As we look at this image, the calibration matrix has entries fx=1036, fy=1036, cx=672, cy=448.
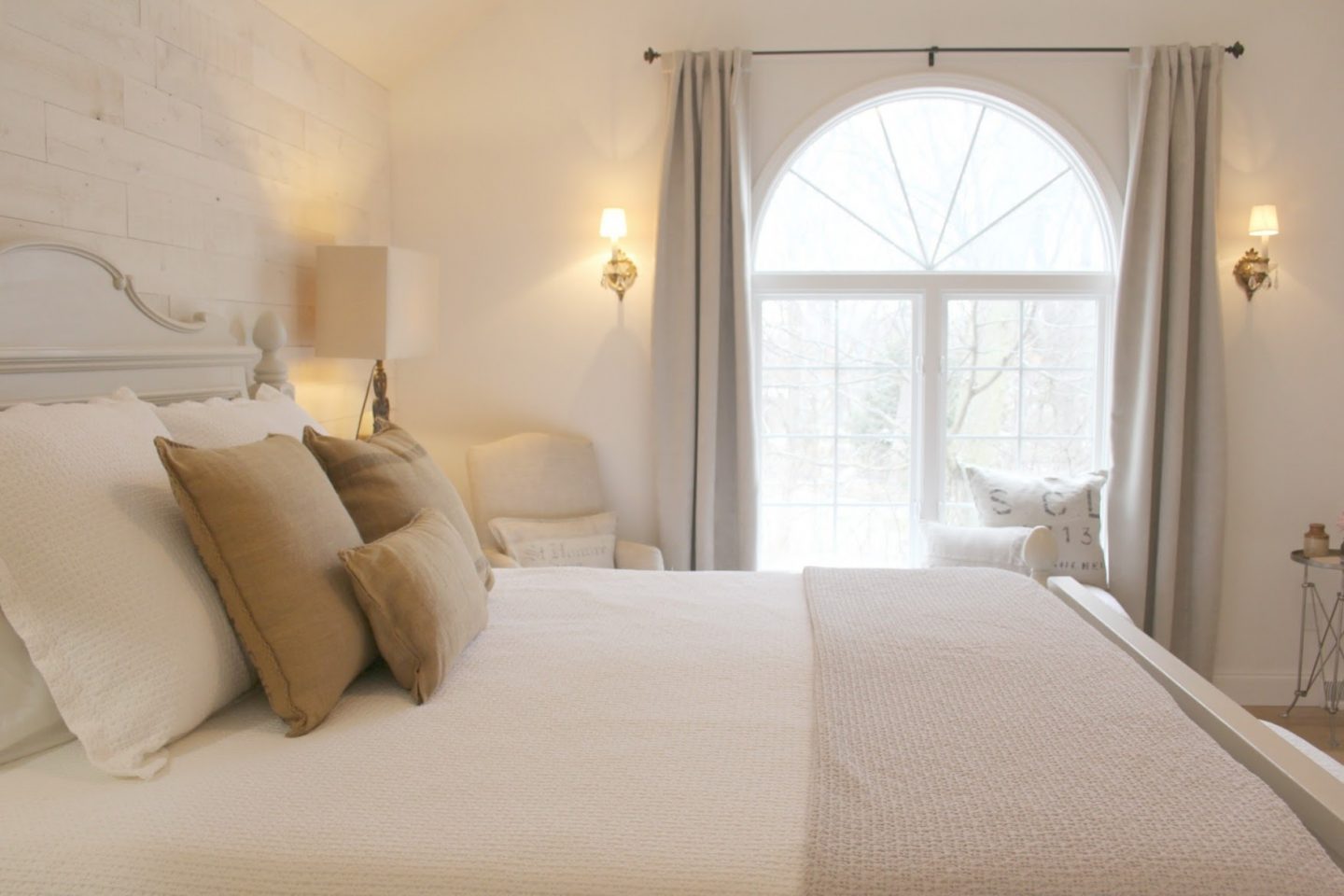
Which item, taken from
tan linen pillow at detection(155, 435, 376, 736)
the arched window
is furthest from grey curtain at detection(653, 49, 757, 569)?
tan linen pillow at detection(155, 435, 376, 736)

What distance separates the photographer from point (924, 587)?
7.78 ft

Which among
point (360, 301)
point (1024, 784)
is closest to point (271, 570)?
point (1024, 784)

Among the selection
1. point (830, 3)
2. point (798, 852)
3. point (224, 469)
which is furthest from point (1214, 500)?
point (224, 469)

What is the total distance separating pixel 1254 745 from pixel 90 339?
2228 mm

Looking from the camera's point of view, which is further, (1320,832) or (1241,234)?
(1241,234)

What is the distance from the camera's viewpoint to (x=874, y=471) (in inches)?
158

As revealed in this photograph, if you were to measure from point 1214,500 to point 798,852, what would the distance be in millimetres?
3037

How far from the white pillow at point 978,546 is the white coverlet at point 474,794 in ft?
6.14

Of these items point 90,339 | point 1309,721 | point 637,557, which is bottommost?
point 1309,721

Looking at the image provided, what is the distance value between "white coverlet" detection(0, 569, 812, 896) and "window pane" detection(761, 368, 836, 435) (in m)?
2.15

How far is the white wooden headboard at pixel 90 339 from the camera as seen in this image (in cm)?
191

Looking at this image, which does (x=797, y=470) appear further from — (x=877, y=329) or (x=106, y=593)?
(x=106, y=593)

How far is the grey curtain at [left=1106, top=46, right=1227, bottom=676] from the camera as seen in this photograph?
362 centimetres

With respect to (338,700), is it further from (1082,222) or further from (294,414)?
(1082,222)
